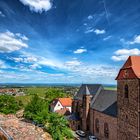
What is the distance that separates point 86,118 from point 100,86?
9103mm

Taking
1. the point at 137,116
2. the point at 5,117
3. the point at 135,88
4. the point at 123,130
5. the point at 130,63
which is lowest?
the point at 5,117

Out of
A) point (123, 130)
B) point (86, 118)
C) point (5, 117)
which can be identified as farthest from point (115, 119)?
point (5, 117)

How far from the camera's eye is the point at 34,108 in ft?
192

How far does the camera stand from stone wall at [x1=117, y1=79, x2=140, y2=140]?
31547 millimetres

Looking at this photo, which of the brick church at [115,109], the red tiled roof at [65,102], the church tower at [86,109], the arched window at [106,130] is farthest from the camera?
the red tiled roof at [65,102]

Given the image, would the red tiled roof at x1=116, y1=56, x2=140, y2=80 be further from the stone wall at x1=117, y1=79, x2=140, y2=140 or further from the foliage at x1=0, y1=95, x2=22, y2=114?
the foliage at x1=0, y1=95, x2=22, y2=114

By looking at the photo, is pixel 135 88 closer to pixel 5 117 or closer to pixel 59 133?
pixel 59 133

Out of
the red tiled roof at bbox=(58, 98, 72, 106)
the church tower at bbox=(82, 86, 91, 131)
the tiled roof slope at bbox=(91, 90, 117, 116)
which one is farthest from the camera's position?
the red tiled roof at bbox=(58, 98, 72, 106)

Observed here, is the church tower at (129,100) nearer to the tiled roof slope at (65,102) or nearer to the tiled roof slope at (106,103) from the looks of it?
the tiled roof slope at (106,103)

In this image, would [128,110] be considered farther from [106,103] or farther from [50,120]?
[50,120]

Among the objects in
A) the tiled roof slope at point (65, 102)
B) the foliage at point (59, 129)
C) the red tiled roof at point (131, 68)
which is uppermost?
the red tiled roof at point (131, 68)

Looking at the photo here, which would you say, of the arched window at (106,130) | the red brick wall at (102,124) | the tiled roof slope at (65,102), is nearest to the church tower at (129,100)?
the red brick wall at (102,124)

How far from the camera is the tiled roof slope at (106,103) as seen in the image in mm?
40875

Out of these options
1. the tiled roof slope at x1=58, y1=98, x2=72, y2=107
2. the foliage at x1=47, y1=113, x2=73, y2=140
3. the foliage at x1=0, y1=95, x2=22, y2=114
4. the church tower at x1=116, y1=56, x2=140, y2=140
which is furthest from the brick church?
the foliage at x1=0, y1=95, x2=22, y2=114
